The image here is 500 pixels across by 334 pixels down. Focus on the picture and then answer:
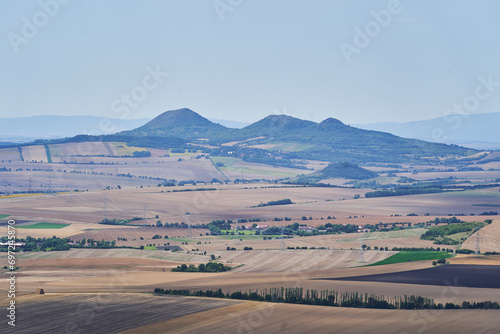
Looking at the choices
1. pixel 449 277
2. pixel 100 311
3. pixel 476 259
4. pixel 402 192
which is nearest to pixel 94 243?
pixel 100 311

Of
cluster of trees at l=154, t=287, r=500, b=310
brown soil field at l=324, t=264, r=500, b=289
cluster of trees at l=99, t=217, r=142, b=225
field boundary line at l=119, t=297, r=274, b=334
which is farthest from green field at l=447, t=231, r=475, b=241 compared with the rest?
cluster of trees at l=99, t=217, r=142, b=225

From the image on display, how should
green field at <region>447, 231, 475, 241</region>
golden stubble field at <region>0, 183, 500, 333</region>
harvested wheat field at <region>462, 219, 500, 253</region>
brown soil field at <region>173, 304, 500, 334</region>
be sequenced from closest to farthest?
brown soil field at <region>173, 304, 500, 334</region> < golden stubble field at <region>0, 183, 500, 333</region> < harvested wheat field at <region>462, 219, 500, 253</region> < green field at <region>447, 231, 475, 241</region>

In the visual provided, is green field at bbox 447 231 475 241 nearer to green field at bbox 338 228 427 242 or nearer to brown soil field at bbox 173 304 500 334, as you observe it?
green field at bbox 338 228 427 242

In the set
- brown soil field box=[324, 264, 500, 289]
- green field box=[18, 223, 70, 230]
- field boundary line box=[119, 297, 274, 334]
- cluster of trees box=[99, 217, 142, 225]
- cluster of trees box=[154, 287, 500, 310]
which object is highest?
cluster of trees box=[99, 217, 142, 225]

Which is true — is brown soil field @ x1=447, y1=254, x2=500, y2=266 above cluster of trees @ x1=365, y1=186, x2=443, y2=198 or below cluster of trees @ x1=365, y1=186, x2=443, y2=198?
below

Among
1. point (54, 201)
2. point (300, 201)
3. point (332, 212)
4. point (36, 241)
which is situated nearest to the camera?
point (36, 241)

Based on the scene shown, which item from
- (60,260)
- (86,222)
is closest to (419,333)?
(60,260)

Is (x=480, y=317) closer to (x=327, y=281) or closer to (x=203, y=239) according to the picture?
(x=327, y=281)

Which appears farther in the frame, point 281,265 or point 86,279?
point 281,265
